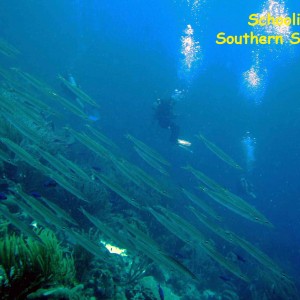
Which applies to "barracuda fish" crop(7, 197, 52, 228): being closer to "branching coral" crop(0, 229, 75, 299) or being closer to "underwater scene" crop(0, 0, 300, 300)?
"underwater scene" crop(0, 0, 300, 300)

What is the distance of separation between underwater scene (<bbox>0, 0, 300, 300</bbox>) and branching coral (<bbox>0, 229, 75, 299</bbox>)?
1 centimetres

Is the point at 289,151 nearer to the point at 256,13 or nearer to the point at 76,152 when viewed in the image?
the point at 256,13

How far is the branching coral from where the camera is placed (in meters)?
3.05

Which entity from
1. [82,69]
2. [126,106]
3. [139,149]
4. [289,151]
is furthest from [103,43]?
[139,149]

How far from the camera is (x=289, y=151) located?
128 ft

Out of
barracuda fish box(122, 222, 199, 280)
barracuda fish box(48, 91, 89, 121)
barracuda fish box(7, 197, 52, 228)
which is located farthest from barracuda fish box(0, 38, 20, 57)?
barracuda fish box(122, 222, 199, 280)

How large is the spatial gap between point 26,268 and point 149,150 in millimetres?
4107

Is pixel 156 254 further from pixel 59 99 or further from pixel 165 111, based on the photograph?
pixel 165 111

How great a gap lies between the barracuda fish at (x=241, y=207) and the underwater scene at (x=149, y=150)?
3 centimetres

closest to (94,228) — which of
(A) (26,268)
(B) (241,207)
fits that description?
(B) (241,207)

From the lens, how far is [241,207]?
5777 mm

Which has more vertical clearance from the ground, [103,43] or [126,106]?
[103,43]

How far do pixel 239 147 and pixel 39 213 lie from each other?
100 ft

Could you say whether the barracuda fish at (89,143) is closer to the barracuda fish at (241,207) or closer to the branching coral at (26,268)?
the barracuda fish at (241,207)
